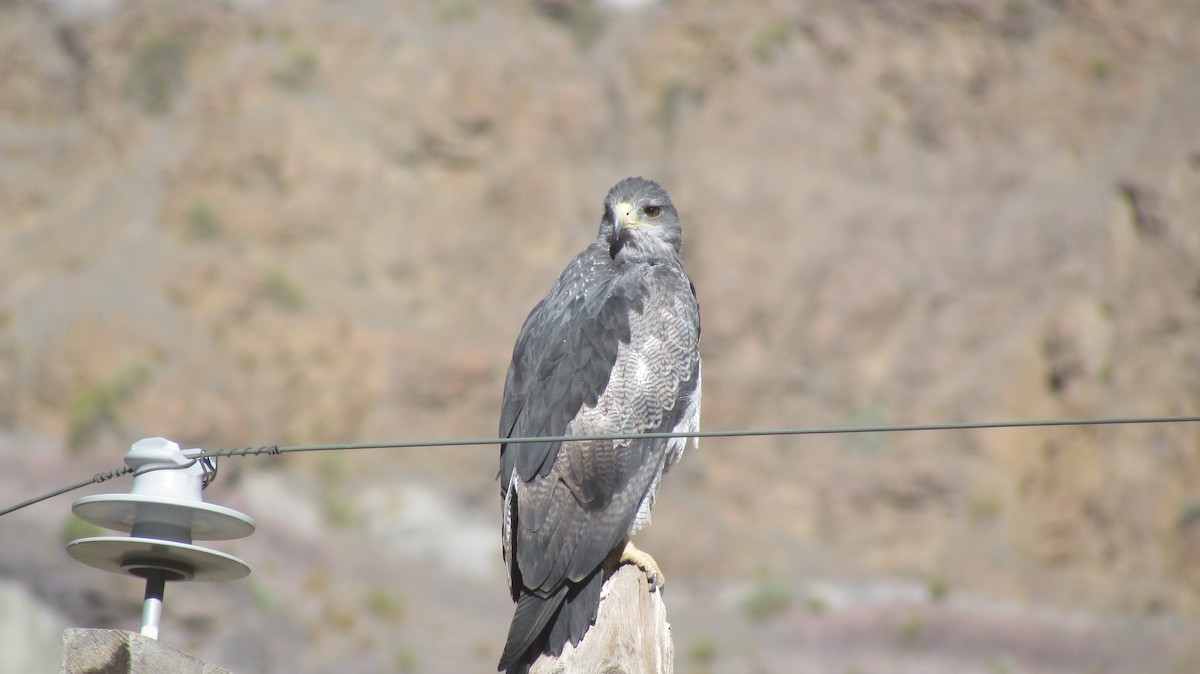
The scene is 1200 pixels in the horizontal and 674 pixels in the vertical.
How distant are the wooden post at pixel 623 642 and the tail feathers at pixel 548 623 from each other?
0.03 m

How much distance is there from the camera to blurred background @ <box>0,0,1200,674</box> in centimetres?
1546

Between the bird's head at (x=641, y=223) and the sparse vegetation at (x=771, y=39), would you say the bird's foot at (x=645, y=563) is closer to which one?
the bird's head at (x=641, y=223)

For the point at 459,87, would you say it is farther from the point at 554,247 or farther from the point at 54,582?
the point at 54,582

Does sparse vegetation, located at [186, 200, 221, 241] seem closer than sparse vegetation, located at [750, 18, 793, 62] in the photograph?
Yes

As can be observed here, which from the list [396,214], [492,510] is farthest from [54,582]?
[396,214]

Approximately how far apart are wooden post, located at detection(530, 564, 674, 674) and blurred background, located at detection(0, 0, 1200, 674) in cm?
1052

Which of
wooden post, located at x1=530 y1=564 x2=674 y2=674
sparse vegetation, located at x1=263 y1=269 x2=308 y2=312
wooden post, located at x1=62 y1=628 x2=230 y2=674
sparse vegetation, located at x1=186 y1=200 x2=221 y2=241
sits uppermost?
sparse vegetation, located at x1=186 y1=200 x2=221 y2=241

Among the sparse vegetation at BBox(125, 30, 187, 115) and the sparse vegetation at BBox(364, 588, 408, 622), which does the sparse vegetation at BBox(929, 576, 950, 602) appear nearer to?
the sparse vegetation at BBox(364, 588, 408, 622)

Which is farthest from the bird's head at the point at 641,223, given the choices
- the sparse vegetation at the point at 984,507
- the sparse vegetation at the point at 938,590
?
the sparse vegetation at the point at 984,507

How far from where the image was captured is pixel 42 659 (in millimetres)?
13461

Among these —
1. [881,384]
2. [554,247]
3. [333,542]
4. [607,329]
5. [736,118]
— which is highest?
[736,118]

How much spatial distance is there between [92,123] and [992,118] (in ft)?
43.2

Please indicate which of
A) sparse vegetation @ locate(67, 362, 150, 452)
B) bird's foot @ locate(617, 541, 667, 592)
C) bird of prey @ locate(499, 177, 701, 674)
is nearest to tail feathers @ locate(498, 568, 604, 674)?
bird of prey @ locate(499, 177, 701, 674)

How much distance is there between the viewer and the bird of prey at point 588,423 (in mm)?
4562
